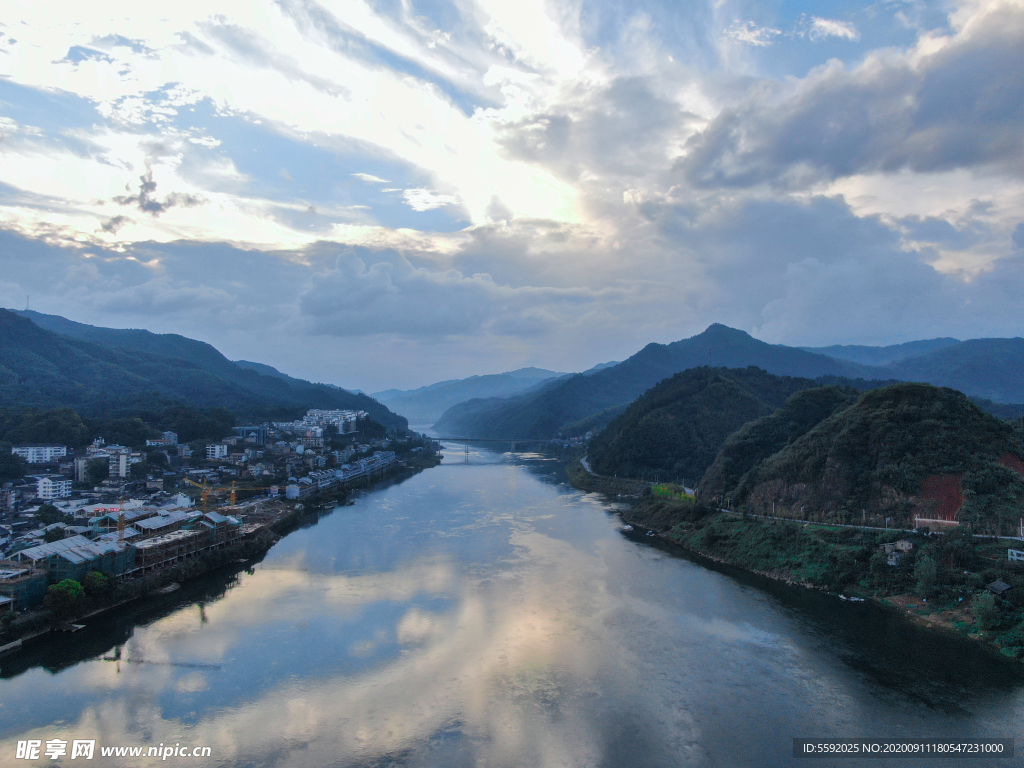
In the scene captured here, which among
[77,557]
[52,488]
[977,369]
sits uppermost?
[977,369]

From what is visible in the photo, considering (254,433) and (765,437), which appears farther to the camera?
(254,433)

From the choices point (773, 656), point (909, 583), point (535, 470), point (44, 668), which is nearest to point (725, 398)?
point (535, 470)

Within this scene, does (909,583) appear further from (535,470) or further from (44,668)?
(535,470)

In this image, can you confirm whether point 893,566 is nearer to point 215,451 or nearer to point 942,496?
point 942,496

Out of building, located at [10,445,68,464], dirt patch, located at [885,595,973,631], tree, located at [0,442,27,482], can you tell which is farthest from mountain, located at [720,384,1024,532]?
building, located at [10,445,68,464]

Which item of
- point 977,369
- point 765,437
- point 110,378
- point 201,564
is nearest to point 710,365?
point 977,369

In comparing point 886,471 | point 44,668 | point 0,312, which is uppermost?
point 0,312

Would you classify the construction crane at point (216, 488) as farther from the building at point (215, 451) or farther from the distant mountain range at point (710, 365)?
the distant mountain range at point (710, 365)
